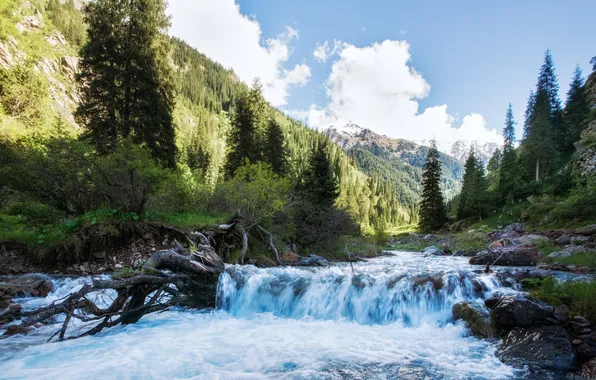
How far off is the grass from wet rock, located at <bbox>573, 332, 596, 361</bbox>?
0.62 m

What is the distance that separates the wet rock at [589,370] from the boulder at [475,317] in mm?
1808

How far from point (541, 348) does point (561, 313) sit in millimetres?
1152

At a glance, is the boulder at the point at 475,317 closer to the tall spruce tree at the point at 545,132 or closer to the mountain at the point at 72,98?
the mountain at the point at 72,98

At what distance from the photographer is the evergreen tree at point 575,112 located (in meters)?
46.8

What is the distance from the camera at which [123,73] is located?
2078cm

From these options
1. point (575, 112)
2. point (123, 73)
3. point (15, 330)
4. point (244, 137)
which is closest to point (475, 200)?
point (575, 112)

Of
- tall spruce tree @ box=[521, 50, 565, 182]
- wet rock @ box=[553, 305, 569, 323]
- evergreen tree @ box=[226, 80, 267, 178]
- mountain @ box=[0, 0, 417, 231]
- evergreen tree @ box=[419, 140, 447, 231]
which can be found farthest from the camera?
evergreen tree @ box=[419, 140, 447, 231]

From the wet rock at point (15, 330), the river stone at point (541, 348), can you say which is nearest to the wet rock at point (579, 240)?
the river stone at point (541, 348)

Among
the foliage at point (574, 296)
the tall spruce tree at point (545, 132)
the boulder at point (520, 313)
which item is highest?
the tall spruce tree at point (545, 132)

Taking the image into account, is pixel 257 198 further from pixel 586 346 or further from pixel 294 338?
pixel 586 346

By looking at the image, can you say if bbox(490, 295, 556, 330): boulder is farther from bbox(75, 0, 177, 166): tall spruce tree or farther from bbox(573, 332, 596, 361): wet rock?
bbox(75, 0, 177, 166): tall spruce tree

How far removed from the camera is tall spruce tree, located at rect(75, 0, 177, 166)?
66.1ft

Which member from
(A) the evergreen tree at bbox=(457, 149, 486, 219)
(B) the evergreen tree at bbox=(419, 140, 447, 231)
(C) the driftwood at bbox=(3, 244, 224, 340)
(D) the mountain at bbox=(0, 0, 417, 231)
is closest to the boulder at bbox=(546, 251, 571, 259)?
(C) the driftwood at bbox=(3, 244, 224, 340)

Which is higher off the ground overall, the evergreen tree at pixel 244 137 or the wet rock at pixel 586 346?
the evergreen tree at pixel 244 137
